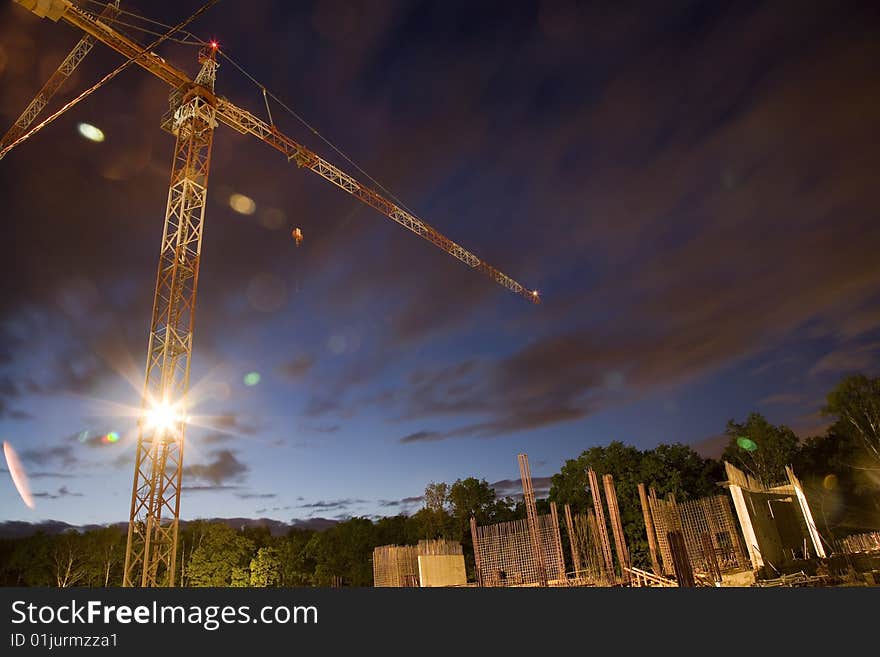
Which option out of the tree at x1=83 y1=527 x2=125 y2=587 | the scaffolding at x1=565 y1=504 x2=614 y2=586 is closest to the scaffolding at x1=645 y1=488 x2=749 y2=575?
the scaffolding at x1=565 y1=504 x2=614 y2=586

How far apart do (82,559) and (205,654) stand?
136 feet

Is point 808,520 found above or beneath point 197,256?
beneath

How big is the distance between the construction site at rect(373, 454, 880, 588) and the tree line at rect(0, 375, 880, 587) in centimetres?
743

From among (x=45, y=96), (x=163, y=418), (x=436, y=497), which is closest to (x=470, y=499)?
(x=436, y=497)

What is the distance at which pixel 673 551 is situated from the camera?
11.6 m

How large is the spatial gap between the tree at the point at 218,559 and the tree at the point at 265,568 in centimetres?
88

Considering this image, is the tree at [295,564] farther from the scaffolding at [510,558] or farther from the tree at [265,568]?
the scaffolding at [510,558]

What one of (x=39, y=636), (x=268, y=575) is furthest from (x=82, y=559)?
(x=39, y=636)

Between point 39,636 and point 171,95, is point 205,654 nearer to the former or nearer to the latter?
point 39,636

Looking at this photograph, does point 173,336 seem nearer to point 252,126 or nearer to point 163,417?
point 163,417

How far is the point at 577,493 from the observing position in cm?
3100

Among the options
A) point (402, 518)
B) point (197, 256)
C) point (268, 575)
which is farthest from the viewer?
point (402, 518)

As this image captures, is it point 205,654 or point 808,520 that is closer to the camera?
point 205,654

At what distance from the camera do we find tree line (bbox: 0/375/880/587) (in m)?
28.5
